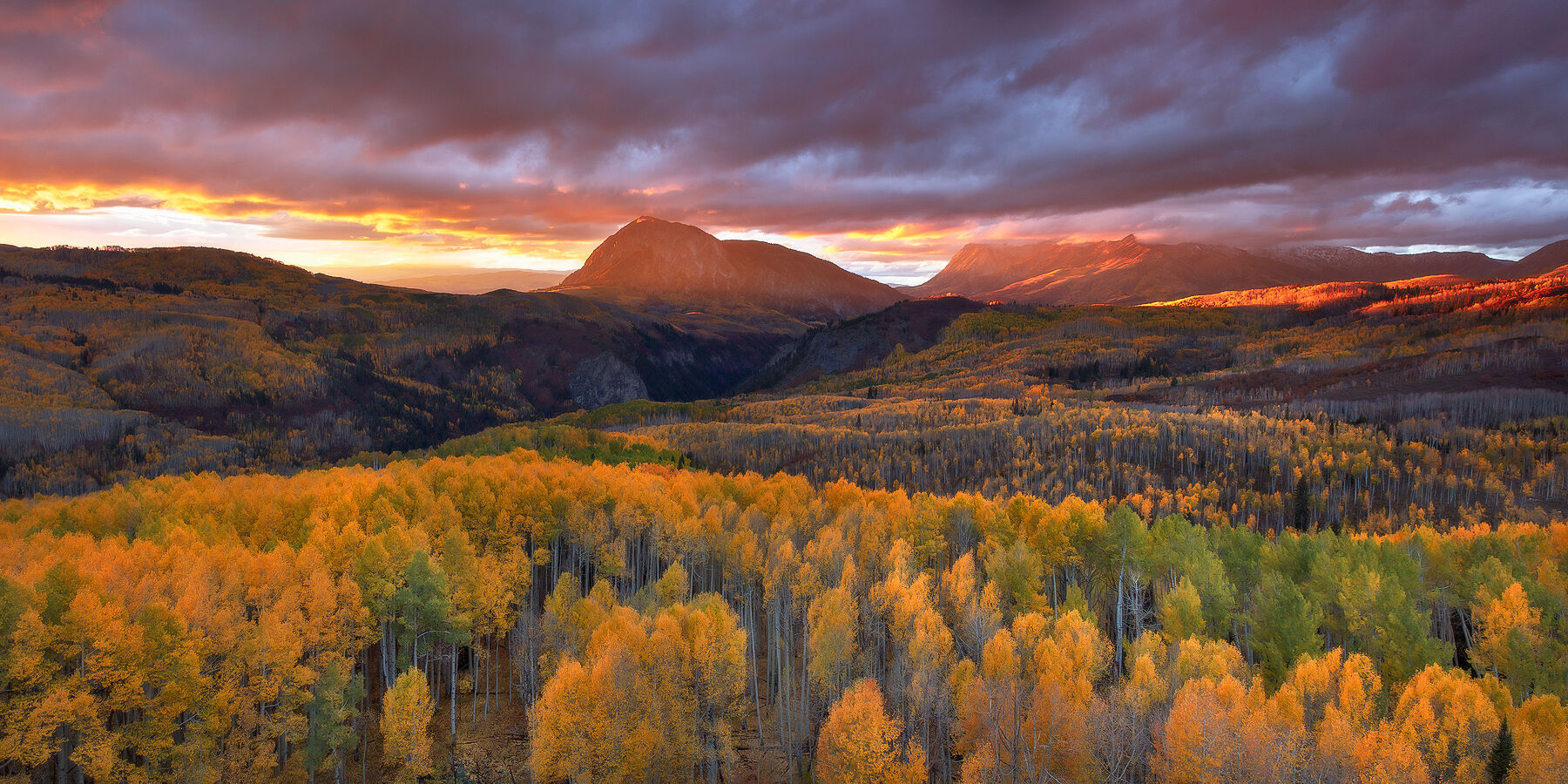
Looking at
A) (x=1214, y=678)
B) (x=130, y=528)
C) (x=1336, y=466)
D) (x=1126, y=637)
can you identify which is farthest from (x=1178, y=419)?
(x=130, y=528)

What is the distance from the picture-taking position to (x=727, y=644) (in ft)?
172

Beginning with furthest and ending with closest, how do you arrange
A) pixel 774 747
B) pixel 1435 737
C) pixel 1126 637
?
pixel 1126 637, pixel 774 747, pixel 1435 737

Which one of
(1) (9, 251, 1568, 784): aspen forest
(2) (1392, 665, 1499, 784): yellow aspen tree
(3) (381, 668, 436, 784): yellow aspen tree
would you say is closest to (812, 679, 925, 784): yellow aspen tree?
(1) (9, 251, 1568, 784): aspen forest

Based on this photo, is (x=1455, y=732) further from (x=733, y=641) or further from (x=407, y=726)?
(x=407, y=726)

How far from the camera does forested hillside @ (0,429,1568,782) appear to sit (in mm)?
42719

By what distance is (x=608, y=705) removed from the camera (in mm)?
44781

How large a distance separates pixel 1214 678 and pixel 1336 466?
12629cm

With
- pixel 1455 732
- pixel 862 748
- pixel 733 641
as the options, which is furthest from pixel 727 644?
pixel 1455 732

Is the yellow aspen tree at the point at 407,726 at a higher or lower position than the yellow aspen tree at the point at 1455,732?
lower

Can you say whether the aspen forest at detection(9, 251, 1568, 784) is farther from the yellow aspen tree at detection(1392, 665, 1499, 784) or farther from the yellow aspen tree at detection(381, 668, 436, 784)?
the yellow aspen tree at detection(381, 668, 436, 784)

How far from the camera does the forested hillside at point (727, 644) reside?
42719 millimetres

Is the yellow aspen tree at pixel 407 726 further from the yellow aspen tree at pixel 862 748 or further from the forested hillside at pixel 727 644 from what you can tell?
the yellow aspen tree at pixel 862 748

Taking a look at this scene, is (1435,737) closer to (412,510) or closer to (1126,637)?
(1126,637)

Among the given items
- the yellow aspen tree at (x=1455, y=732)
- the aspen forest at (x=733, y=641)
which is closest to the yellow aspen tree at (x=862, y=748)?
the aspen forest at (x=733, y=641)
